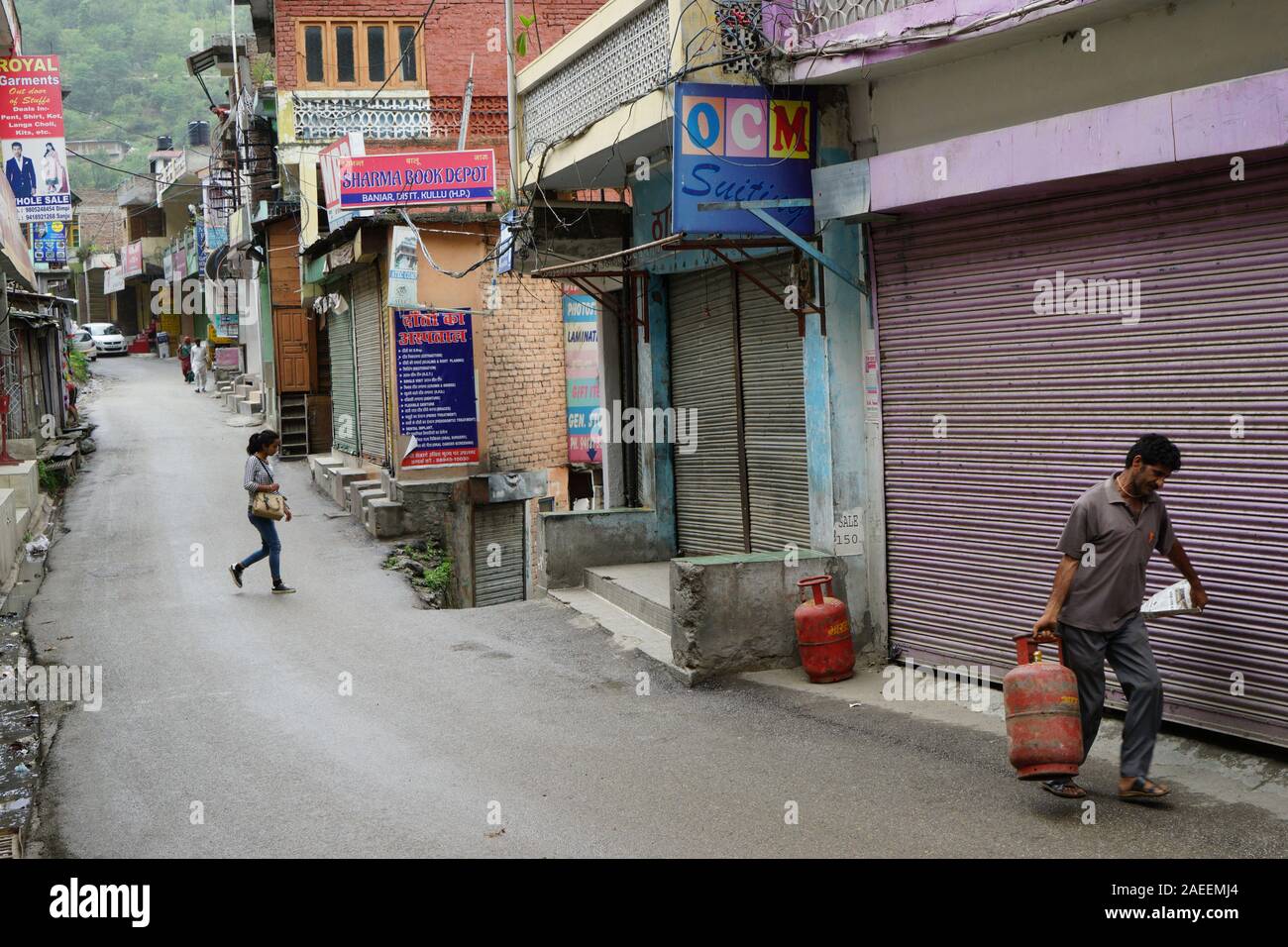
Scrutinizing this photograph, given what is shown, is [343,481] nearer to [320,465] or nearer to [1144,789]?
[320,465]

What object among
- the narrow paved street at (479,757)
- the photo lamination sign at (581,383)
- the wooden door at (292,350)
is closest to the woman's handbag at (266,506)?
the narrow paved street at (479,757)

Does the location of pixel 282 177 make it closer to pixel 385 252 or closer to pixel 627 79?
pixel 385 252

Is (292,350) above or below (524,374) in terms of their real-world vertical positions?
above

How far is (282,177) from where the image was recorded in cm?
2503

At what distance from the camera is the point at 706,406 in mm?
12352

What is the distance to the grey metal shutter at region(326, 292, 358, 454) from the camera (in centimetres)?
2189

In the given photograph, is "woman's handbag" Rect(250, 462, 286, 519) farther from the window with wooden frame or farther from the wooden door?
the wooden door

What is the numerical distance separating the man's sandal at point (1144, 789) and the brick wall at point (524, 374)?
549 inches

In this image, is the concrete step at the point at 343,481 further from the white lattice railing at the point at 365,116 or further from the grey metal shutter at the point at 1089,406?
the grey metal shutter at the point at 1089,406

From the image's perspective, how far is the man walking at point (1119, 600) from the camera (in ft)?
19.2

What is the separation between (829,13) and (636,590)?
5.46 metres

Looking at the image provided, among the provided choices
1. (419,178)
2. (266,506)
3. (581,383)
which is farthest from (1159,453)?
(581,383)

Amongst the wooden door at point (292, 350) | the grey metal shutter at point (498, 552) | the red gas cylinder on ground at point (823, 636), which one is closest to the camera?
the red gas cylinder on ground at point (823, 636)

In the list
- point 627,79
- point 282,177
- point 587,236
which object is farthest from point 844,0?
point 282,177
